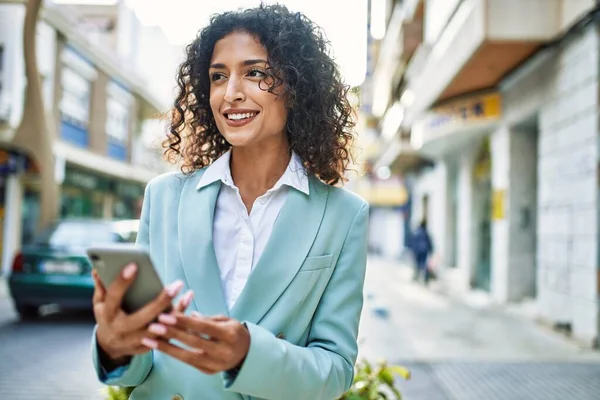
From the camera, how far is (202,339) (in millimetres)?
1028

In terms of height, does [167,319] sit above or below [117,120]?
below

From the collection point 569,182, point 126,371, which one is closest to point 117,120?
point 569,182

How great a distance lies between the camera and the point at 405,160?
20.2m

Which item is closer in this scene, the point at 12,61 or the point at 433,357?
the point at 433,357

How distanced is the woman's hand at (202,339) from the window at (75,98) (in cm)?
1817

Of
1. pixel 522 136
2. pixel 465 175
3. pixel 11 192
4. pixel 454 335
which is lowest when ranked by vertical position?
pixel 454 335

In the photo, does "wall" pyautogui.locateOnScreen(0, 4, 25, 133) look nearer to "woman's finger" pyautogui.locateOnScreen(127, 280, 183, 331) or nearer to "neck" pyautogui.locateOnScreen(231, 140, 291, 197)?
"neck" pyautogui.locateOnScreen(231, 140, 291, 197)

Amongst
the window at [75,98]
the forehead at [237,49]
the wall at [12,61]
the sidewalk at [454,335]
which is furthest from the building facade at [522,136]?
the window at [75,98]

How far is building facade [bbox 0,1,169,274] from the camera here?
14.4 meters

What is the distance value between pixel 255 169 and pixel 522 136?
32.2 feet

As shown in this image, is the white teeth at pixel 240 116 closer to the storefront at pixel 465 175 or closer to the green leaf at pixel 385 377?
the green leaf at pixel 385 377

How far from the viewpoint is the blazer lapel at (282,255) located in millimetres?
1322

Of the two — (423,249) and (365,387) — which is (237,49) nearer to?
(365,387)

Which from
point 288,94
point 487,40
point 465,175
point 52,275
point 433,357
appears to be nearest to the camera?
point 288,94
